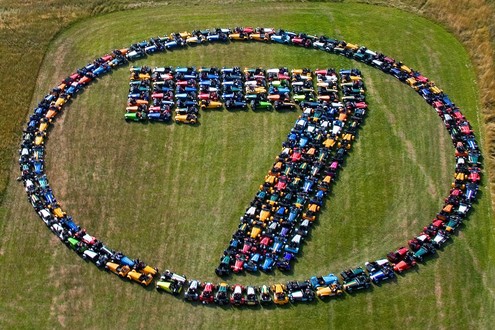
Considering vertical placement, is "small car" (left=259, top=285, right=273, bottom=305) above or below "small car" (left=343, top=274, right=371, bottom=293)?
below

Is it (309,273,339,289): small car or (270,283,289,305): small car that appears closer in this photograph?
(270,283,289,305): small car

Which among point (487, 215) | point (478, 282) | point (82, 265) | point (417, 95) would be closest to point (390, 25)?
point (417, 95)

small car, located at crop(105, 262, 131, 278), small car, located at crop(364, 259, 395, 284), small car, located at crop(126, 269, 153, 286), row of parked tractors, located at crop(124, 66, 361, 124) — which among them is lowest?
small car, located at crop(126, 269, 153, 286)

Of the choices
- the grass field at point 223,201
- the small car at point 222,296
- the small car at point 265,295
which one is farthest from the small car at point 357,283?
the small car at point 222,296

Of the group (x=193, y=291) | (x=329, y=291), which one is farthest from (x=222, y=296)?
(x=329, y=291)

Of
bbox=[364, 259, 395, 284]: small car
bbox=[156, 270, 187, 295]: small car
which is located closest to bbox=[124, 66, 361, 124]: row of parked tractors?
bbox=[156, 270, 187, 295]: small car

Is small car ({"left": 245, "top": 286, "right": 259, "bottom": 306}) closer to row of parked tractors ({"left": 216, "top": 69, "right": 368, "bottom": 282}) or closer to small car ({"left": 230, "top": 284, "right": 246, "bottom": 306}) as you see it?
small car ({"left": 230, "top": 284, "right": 246, "bottom": 306})
